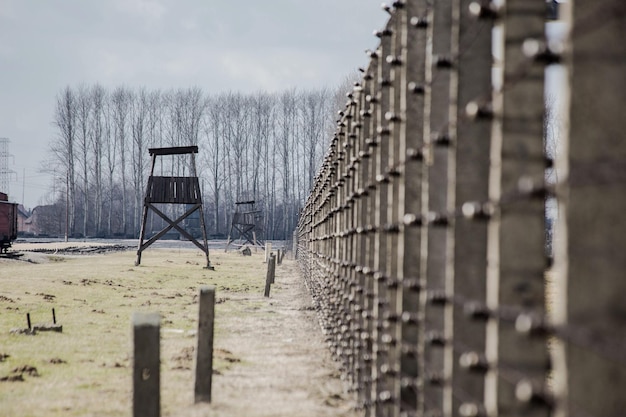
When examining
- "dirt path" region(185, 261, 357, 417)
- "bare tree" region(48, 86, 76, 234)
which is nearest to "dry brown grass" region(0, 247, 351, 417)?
"dirt path" region(185, 261, 357, 417)

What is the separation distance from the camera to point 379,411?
13.2 ft

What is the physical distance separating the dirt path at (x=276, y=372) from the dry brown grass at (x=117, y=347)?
15 mm

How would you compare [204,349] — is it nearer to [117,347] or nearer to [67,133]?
[117,347]

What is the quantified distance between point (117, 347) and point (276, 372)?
235 cm

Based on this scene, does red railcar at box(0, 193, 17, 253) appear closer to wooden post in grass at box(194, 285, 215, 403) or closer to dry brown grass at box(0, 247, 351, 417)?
dry brown grass at box(0, 247, 351, 417)

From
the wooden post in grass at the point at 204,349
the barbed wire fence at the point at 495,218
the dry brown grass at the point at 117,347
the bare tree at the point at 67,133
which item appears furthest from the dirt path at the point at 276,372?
the bare tree at the point at 67,133

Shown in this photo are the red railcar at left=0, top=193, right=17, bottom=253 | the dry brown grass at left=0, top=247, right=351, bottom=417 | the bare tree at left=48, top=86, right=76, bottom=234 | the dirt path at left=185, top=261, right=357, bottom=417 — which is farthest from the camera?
the bare tree at left=48, top=86, right=76, bottom=234

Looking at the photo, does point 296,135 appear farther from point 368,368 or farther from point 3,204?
point 368,368

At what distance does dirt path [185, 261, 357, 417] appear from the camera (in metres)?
5.29

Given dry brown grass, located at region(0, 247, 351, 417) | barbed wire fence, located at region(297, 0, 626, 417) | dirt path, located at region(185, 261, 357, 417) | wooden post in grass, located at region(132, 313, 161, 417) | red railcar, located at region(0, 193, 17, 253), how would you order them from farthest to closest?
red railcar, located at region(0, 193, 17, 253)
dry brown grass, located at region(0, 247, 351, 417)
dirt path, located at region(185, 261, 357, 417)
wooden post in grass, located at region(132, 313, 161, 417)
barbed wire fence, located at region(297, 0, 626, 417)

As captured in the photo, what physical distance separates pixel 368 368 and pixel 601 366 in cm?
326

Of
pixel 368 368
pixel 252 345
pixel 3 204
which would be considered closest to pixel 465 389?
pixel 368 368

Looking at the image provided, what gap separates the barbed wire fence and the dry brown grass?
63.8 inches

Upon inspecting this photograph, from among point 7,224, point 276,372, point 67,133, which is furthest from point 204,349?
point 67,133
